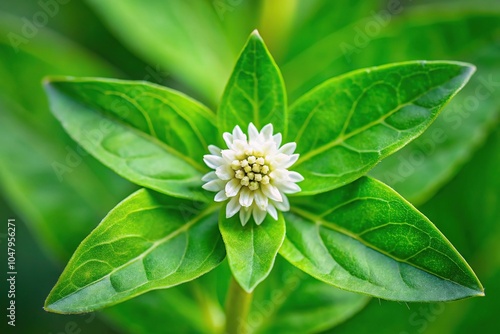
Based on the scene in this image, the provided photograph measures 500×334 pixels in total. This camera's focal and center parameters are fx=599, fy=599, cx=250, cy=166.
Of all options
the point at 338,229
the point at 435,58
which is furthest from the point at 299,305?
the point at 435,58

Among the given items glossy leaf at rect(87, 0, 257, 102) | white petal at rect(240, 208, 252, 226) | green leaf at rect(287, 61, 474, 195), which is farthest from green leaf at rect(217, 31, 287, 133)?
glossy leaf at rect(87, 0, 257, 102)

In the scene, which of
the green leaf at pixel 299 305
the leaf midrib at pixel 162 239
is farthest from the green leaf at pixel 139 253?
the green leaf at pixel 299 305

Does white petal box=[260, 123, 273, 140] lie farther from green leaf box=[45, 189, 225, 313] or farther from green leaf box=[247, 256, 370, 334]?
green leaf box=[247, 256, 370, 334]

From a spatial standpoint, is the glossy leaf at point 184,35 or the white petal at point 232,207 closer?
the white petal at point 232,207

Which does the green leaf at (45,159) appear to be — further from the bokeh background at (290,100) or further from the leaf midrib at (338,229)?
the leaf midrib at (338,229)

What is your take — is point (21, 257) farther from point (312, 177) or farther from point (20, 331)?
point (312, 177)

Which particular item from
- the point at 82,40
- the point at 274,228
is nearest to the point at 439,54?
the point at 274,228
